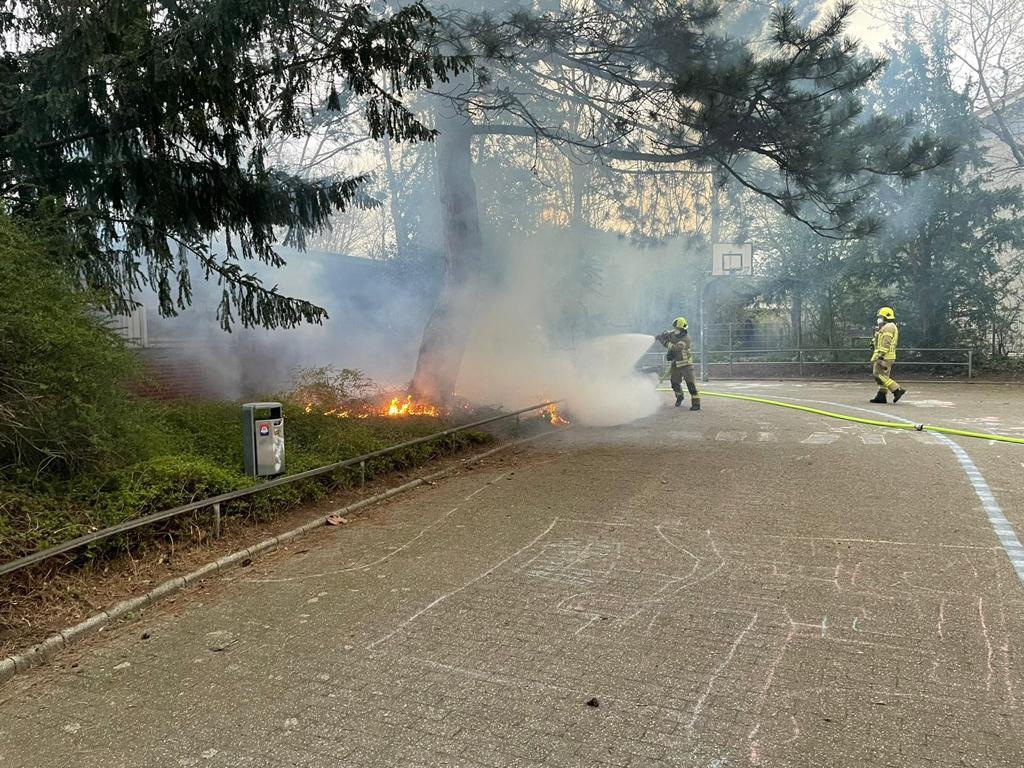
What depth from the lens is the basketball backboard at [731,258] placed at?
21.6m

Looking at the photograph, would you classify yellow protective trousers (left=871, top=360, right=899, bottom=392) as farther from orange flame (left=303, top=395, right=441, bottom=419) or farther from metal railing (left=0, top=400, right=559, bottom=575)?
metal railing (left=0, top=400, right=559, bottom=575)

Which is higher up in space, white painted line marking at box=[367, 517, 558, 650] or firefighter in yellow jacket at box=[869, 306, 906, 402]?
firefighter in yellow jacket at box=[869, 306, 906, 402]

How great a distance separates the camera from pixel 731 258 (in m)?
21.7

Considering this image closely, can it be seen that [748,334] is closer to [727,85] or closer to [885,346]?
[885,346]

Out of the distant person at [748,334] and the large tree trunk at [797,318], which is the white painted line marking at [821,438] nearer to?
the large tree trunk at [797,318]

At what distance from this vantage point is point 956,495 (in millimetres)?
6605

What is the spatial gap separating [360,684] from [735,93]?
7844 mm

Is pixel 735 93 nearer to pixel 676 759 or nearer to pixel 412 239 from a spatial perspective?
pixel 676 759

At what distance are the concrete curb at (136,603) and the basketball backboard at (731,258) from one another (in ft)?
57.2

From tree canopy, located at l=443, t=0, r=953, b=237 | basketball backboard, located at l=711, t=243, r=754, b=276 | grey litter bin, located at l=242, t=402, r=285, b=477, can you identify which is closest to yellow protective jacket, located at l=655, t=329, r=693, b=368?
tree canopy, located at l=443, t=0, r=953, b=237

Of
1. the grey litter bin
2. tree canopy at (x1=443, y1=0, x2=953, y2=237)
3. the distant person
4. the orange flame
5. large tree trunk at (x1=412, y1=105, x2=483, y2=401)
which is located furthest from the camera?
the distant person

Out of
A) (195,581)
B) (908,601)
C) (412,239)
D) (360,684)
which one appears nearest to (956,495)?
(908,601)

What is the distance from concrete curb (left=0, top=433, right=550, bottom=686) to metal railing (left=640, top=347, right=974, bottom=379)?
49.9 feet

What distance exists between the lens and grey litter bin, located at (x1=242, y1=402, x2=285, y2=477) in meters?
5.90
